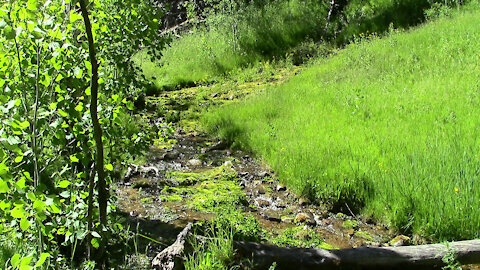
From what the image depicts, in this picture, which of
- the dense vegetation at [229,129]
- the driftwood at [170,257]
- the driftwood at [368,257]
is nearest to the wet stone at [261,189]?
the dense vegetation at [229,129]

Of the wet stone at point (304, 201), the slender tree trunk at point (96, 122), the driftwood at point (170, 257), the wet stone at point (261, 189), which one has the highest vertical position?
the slender tree trunk at point (96, 122)

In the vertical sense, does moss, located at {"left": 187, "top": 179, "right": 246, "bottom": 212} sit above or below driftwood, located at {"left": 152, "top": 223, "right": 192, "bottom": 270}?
below

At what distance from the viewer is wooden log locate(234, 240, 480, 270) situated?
11.1 ft

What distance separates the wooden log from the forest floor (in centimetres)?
79

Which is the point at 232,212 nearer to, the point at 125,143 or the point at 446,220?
the point at 125,143

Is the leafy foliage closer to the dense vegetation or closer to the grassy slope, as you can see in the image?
the dense vegetation

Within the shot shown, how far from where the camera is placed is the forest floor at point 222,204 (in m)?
4.44

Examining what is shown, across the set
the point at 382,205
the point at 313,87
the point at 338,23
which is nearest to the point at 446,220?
the point at 382,205

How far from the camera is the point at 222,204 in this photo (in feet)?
17.5

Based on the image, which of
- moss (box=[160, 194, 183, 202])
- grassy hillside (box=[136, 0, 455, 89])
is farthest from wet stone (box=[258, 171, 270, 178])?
grassy hillside (box=[136, 0, 455, 89])

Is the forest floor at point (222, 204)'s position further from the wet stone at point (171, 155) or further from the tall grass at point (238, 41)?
the tall grass at point (238, 41)

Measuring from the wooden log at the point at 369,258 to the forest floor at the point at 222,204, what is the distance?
0.79 meters

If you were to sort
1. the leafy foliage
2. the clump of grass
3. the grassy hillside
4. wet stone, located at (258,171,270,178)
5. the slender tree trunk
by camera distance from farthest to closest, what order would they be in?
the grassy hillside < wet stone, located at (258,171,270,178) < the clump of grass < the slender tree trunk < the leafy foliage

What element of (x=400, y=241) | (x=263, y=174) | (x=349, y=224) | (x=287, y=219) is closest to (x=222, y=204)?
(x=287, y=219)
